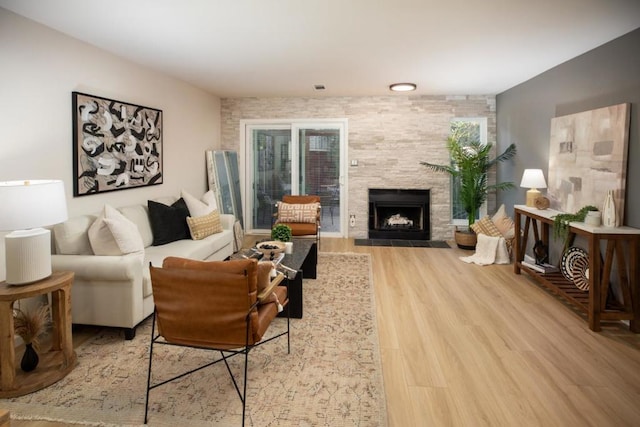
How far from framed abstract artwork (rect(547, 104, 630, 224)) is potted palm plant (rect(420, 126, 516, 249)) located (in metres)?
1.54

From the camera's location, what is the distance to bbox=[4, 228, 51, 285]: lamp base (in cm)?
252

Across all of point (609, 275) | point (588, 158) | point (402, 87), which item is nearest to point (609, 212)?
point (609, 275)

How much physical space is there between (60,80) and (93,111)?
0.41 m

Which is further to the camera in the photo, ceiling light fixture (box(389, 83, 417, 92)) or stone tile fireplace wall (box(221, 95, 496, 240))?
stone tile fireplace wall (box(221, 95, 496, 240))

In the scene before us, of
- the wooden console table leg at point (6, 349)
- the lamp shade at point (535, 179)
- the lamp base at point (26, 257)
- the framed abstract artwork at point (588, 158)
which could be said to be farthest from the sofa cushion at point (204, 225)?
the framed abstract artwork at point (588, 158)

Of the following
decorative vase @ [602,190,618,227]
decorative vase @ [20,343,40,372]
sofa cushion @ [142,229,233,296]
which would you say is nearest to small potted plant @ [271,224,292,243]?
sofa cushion @ [142,229,233,296]

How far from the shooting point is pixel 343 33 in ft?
11.5

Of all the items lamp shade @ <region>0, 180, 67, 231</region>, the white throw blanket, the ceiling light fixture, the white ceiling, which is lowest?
the white throw blanket

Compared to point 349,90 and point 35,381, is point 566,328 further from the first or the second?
point 349,90

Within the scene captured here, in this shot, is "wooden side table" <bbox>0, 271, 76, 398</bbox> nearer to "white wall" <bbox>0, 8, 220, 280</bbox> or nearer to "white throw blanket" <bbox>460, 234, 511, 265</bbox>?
"white wall" <bbox>0, 8, 220, 280</bbox>

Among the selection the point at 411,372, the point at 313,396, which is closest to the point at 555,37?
the point at 411,372

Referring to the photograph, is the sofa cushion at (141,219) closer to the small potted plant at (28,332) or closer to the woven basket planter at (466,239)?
the small potted plant at (28,332)

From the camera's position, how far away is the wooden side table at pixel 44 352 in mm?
2404

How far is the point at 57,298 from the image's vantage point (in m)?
2.70
